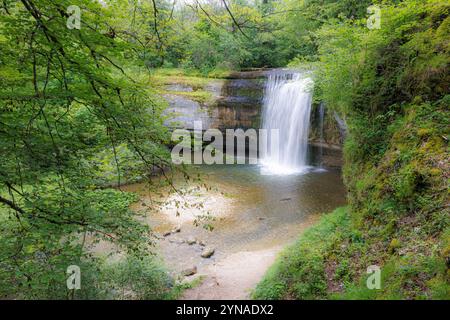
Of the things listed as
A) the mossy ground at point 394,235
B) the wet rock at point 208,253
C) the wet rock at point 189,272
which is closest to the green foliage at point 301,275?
the mossy ground at point 394,235

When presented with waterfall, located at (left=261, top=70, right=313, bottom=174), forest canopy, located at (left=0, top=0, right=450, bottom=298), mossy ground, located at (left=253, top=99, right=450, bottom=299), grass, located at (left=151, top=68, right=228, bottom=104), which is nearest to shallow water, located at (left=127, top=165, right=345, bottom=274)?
waterfall, located at (left=261, top=70, right=313, bottom=174)

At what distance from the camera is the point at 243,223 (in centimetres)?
810

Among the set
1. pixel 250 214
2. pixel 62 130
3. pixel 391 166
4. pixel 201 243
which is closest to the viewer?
pixel 62 130

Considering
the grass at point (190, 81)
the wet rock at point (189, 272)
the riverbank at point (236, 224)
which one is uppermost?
the grass at point (190, 81)

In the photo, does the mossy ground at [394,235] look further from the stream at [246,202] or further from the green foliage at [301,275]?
the stream at [246,202]

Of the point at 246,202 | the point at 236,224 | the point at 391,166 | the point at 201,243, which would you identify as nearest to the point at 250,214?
the point at 236,224

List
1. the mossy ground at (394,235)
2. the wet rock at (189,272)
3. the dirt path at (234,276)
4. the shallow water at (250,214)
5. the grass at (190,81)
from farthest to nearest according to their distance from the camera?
the grass at (190,81) < the shallow water at (250,214) < the wet rock at (189,272) < the dirt path at (234,276) < the mossy ground at (394,235)

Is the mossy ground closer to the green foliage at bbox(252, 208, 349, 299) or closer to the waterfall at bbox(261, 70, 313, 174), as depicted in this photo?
the green foliage at bbox(252, 208, 349, 299)

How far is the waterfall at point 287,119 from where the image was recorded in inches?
497

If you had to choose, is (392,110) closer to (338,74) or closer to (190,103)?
(338,74)

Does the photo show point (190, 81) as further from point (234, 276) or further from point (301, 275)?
point (301, 275)

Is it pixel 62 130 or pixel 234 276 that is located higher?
pixel 62 130

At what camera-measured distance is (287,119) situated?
13.2m
